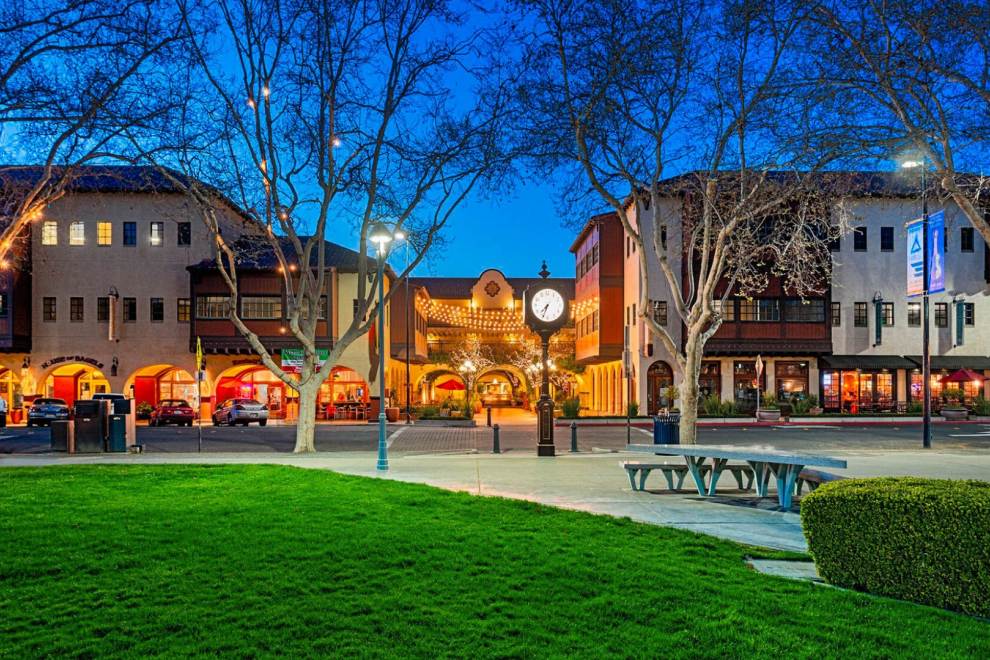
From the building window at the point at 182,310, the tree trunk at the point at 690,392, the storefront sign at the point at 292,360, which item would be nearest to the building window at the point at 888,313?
the tree trunk at the point at 690,392

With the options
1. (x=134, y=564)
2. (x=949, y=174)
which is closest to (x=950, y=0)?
(x=949, y=174)

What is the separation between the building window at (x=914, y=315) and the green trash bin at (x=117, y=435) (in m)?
40.4

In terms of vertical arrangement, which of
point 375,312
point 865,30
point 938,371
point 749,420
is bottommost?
point 749,420

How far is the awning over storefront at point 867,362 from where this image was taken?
38250mm

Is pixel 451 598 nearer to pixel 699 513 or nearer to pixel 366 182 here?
pixel 699 513

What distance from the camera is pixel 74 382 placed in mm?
41375

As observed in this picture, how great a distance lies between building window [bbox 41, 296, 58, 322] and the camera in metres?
39.3

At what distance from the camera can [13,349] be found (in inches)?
1506

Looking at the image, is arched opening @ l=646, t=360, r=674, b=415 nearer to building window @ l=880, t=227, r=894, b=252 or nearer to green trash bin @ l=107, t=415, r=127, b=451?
building window @ l=880, t=227, r=894, b=252

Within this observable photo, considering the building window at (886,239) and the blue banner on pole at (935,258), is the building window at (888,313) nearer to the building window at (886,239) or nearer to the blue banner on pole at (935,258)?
the building window at (886,239)

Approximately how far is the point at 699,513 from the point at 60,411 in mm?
35496

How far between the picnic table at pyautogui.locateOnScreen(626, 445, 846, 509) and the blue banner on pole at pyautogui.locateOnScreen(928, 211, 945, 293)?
1165 centimetres

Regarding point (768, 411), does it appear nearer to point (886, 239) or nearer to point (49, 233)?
point (886, 239)

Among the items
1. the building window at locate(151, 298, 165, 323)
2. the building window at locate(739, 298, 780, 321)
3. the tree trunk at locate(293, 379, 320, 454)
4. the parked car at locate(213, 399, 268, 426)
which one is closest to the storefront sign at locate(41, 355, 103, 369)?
the building window at locate(151, 298, 165, 323)
